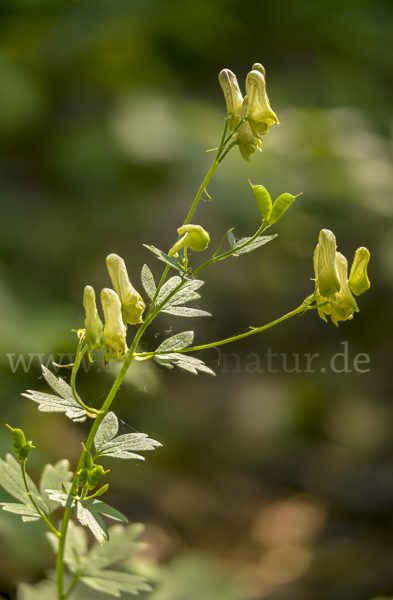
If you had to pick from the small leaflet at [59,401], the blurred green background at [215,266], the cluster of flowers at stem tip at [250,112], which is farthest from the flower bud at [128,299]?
the blurred green background at [215,266]

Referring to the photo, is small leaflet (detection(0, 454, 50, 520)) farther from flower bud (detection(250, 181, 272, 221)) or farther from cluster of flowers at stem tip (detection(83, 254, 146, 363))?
flower bud (detection(250, 181, 272, 221))

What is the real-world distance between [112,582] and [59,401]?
0.38 meters

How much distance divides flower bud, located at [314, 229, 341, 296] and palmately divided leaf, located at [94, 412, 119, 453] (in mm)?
335

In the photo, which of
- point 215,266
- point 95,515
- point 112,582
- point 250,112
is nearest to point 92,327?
point 95,515

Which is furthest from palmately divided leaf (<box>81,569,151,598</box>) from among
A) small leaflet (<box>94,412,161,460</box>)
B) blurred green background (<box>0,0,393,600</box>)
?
Result: blurred green background (<box>0,0,393,600</box>)

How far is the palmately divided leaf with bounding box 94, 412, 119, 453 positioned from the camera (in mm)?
667

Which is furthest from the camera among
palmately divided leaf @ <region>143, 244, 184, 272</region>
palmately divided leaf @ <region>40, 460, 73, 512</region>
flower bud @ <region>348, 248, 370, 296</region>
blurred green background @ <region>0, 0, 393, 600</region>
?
blurred green background @ <region>0, 0, 393, 600</region>

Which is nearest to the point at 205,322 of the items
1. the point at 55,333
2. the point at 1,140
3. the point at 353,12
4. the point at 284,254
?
the point at 284,254

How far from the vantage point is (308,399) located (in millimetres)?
2281

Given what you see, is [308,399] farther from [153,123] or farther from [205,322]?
[153,123]

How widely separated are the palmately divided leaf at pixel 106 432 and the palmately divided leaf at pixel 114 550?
1.10ft

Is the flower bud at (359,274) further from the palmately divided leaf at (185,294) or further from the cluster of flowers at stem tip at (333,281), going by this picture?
the palmately divided leaf at (185,294)

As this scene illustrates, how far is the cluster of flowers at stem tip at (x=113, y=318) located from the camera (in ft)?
2.00

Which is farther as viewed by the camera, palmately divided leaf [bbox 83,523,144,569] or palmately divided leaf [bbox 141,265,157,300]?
palmately divided leaf [bbox 83,523,144,569]
